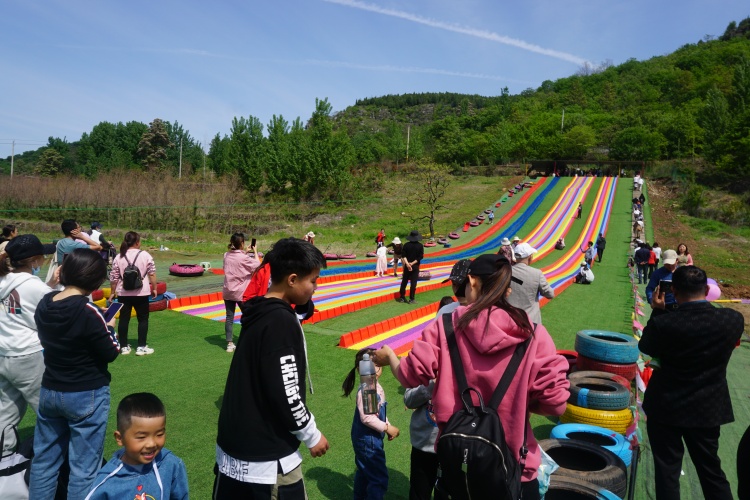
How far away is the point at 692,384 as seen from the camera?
11.4 ft

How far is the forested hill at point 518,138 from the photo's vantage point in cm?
4450

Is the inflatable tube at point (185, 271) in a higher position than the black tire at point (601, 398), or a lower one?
lower

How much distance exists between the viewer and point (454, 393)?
8.00 feet

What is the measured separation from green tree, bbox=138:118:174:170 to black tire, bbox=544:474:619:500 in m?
78.0

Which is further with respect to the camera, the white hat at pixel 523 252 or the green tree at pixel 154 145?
the green tree at pixel 154 145

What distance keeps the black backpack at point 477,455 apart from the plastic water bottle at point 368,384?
0.78 metres

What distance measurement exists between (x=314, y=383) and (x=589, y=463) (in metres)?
3.47

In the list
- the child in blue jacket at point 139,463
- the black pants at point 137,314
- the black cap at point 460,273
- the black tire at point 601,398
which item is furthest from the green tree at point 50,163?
the black cap at point 460,273

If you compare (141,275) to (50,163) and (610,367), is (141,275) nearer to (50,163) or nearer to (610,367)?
(610,367)

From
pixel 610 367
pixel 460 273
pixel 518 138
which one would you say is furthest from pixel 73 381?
pixel 518 138

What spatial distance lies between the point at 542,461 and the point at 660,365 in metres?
1.46

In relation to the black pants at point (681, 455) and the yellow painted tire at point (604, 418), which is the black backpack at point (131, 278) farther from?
the black pants at point (681, 455)

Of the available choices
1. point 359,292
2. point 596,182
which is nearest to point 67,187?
point 359,292

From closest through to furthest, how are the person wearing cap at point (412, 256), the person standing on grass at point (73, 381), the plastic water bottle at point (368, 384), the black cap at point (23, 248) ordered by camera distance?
the plastic water bottle at point (368, 384) < the person standing on grass at point (73, 381) < the black cap at point (23, 248) < the person wearing cap at point (412, 256)
